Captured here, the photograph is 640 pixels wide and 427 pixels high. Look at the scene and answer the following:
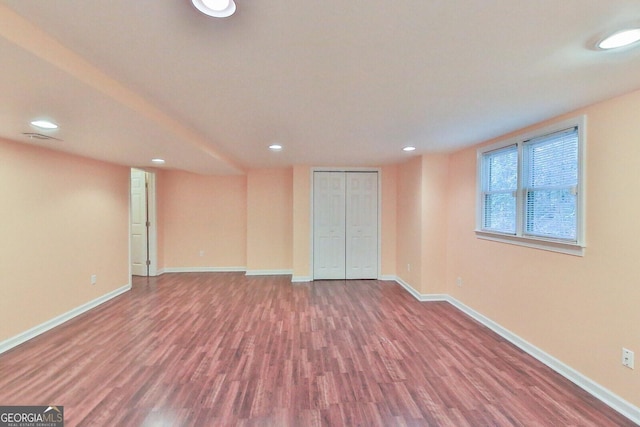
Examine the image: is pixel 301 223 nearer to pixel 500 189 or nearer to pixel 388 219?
pixel 388 219

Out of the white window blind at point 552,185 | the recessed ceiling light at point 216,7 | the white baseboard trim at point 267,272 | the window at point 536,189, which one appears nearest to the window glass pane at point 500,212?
the window at point 536,189

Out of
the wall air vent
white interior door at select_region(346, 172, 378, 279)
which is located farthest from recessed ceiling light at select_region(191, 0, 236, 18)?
→ white interior door at select_region(346, 172, 378, 279)

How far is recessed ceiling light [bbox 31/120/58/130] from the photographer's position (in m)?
2.23

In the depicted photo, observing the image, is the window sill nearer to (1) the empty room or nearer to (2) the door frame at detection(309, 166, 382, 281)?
(1) the empty room

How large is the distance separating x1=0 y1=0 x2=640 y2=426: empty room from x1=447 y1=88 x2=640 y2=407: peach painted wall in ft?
0.05

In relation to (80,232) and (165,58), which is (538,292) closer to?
(165,58)

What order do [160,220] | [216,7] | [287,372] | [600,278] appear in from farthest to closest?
[160,220], [287,372], [600,278], [216,7]

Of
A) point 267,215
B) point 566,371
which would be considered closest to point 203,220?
point 267,215

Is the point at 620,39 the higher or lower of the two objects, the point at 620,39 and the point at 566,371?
the higher

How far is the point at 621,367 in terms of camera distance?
2025 millimetres

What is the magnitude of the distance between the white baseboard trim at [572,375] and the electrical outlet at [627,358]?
0.82 ft

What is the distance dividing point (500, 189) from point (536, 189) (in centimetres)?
55

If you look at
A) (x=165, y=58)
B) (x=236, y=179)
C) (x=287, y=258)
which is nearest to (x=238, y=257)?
(x=287, y=258)

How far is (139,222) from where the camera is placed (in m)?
5.84
